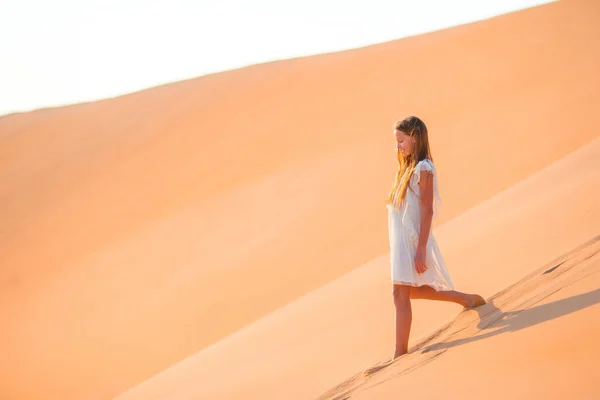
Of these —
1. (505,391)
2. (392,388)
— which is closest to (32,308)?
(392,388)

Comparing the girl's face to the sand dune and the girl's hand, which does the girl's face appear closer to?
the girl's hand

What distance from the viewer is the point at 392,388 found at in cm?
333

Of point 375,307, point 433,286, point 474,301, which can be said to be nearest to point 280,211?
point 375,307

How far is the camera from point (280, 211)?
11.2 meters

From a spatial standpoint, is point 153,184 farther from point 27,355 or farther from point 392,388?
point 392,388

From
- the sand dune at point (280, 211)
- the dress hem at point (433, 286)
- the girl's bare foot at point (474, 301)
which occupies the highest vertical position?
the sand dune at point (280, 211)

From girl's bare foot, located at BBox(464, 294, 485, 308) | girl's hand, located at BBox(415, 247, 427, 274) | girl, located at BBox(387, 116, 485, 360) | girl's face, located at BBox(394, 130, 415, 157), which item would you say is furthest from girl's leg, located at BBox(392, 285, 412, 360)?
girl's face, located at BBox(394, 130, 415, 157)

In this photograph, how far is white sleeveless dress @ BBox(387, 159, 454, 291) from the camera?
3.92 metres

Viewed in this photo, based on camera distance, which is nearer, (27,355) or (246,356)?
(246,356)

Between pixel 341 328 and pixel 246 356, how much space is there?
34.1 inches

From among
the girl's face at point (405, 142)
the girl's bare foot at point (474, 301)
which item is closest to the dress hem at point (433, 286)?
the girl's bare foot at point (474, 301)

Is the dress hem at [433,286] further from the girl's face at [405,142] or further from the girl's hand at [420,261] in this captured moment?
the girl's face at [405,142]

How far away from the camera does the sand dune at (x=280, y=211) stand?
18.4 ft

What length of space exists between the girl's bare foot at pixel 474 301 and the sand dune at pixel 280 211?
1.33ft
